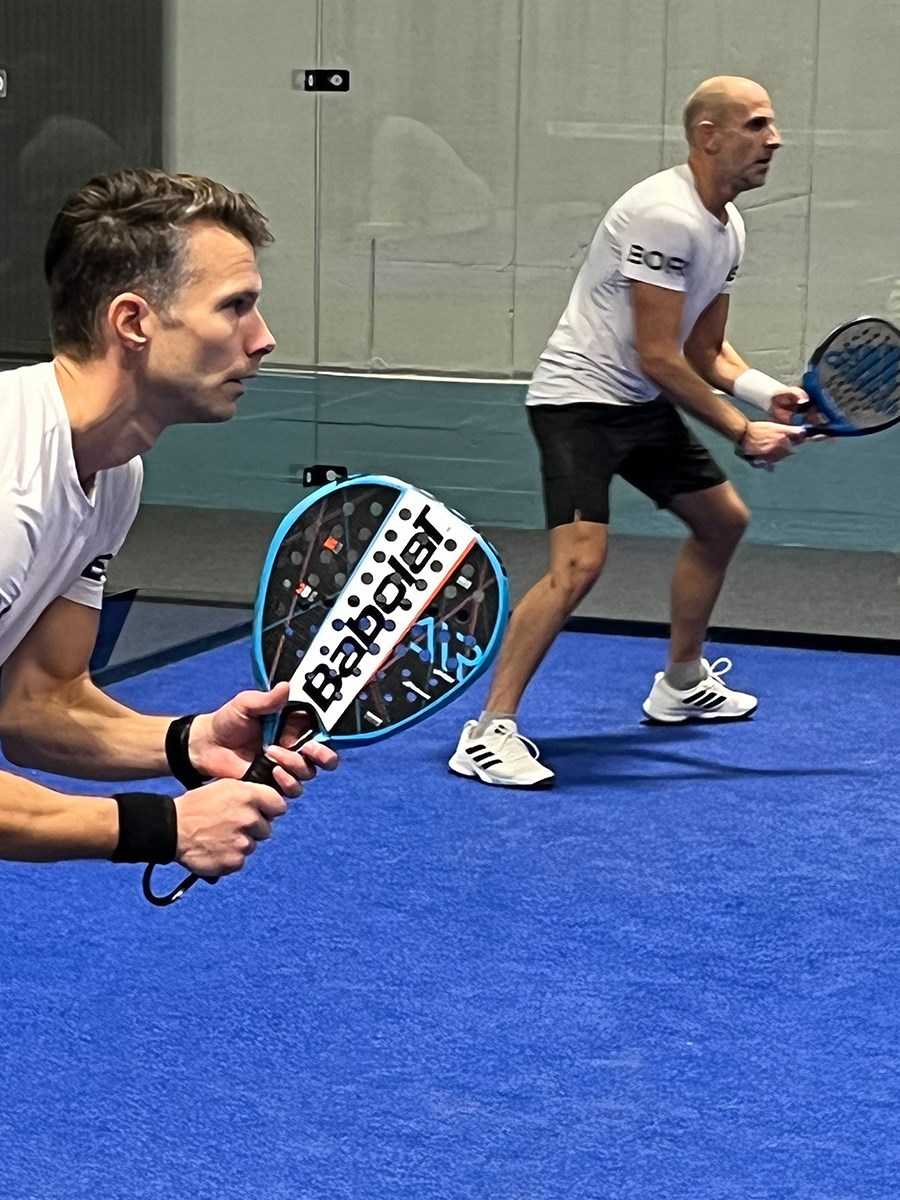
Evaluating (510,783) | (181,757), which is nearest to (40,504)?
(181,757)

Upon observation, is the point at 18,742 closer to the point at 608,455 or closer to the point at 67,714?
the point at 67,714

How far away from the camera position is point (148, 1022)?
3.27 metres

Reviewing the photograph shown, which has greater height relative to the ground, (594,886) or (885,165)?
(885,165)

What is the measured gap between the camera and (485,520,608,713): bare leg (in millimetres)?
4855

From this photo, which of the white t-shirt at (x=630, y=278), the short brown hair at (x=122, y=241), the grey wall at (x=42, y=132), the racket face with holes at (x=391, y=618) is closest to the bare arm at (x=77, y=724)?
the racket face with holes at (x=391, y=618)

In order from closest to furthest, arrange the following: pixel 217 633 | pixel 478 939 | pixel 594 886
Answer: pixel 478 939
pixel 594 886
pixel 217 633

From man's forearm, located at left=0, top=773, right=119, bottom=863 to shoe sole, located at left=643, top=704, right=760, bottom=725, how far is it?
3.28 metres

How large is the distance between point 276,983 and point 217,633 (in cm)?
306

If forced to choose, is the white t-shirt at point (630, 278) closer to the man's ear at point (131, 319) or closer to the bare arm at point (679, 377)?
the bare arm at point (679, 377)

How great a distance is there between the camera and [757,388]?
4.96 metres

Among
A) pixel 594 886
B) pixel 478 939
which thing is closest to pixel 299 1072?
pixel 478 939

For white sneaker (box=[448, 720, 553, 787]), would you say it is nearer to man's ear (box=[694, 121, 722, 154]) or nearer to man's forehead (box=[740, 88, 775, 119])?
man's ear (box=[694, 121, 722, 154])

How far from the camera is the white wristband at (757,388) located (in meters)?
4.89

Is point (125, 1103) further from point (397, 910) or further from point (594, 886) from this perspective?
point (594, 886)
